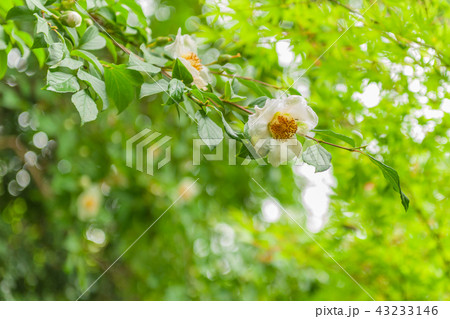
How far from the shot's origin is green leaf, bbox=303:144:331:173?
1.31ft

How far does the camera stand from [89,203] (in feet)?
4.20

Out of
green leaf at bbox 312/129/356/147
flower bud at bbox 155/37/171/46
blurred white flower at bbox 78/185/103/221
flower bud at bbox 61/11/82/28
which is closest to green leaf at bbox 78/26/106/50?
flower bud at bbox 61/11/82/28

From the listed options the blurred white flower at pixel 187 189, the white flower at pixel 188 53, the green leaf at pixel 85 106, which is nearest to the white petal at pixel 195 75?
the white flower at pixel 188 53

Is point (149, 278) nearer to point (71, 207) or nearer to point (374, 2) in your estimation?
point (71, 207)

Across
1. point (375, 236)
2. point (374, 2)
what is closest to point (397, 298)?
point (375, 236)

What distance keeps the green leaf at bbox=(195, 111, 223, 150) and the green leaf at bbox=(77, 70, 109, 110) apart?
0.09 m

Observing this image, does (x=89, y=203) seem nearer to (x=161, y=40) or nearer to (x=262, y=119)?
(x=161, y=40)

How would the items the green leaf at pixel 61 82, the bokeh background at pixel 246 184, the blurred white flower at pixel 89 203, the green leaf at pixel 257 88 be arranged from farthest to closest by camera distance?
the blurred white flower at pixel 89 203
the bokeh background at pixel 246 184
the green leaf at pixel 257 88
the green leaf at pixel 61 82

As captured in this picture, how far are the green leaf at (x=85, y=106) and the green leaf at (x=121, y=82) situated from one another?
0.03 metres

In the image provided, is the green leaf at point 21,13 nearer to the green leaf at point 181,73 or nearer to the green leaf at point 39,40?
the green leaf at point 39,40

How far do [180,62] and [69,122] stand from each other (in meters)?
0.93

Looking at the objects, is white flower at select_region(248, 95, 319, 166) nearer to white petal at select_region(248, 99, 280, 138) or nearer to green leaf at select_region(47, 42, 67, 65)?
white petal at select_region(248, 99, 280, 138)

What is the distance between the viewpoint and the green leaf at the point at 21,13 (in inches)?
16.8

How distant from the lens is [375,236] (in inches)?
30.3
